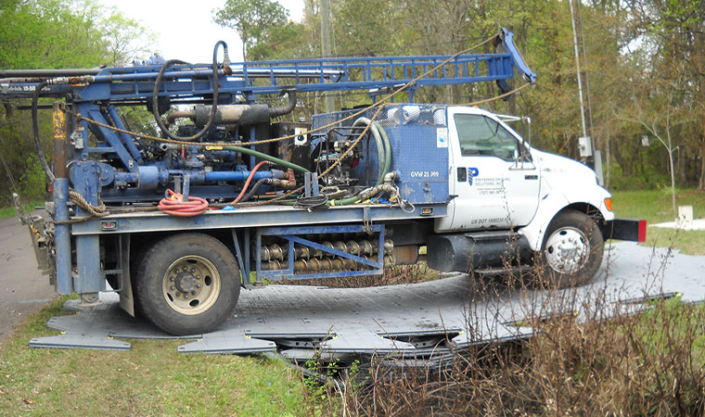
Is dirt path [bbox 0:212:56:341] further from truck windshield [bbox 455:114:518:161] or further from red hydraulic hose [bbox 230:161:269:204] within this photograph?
truck windshield [bbox 455:114:518:161]

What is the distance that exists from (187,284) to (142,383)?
1.66 m

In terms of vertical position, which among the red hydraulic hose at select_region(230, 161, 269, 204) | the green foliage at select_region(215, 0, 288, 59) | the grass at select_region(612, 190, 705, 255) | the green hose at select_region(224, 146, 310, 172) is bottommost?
the grass at select_region(612, 190, 705, 255)

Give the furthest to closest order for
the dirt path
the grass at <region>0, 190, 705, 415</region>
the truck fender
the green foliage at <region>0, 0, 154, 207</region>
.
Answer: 1. the green foliage at <region>0, 0, 154, 207</region>
2. the truck fender
3. the dirt path
4. the grass at <region>0, 190, 705, 415</region>

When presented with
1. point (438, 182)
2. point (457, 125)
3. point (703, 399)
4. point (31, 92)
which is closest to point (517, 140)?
point (457, 125)

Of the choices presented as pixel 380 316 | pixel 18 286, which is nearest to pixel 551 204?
pixel 380 316

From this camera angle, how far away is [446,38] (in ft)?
92.2

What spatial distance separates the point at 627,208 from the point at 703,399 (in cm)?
2372

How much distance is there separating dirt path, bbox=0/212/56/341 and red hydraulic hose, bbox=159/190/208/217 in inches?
83.9

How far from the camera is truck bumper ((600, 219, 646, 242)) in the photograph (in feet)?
33.5

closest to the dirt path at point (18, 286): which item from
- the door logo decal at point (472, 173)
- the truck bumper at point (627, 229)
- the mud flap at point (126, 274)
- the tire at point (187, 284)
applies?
the mud flap at point (126, 274)

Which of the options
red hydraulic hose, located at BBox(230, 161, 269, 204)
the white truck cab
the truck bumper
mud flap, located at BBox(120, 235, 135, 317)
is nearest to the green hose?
red hydraulic hose, located at BBox(230, 161, 269, 204)

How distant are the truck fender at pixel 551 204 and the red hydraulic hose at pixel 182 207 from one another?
4.23 m

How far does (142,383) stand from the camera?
605 centimetres

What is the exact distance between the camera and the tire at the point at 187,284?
24.2ft
